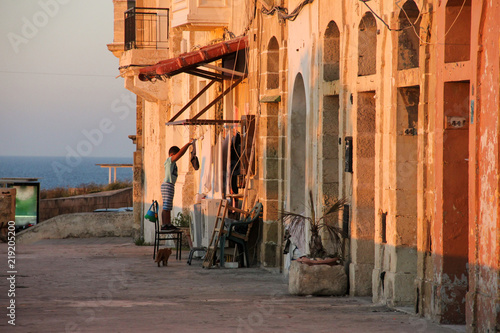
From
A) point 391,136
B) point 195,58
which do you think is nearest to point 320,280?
point 391,136

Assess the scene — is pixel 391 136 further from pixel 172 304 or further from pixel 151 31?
pixel 151 31

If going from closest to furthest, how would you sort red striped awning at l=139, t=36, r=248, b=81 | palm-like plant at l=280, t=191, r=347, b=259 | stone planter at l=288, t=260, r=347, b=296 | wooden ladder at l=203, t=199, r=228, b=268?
stone planter at l=288, t=260, r=347, b=296 < palm-like plant at l=280, t=191, r=347, b=259 < wooden ladder at l=203, t=199, r=228, b=268 < red striped awning at l=139, t=36, r=248, b=81

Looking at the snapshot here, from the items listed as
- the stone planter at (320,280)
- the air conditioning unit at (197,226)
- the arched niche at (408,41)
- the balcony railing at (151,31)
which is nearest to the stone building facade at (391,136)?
the arched niche at (408,41)

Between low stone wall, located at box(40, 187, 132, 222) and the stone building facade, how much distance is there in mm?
17259

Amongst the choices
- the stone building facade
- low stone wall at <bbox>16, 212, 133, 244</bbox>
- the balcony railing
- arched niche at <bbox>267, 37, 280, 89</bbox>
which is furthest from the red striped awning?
low stone wall at <bbox>16, 212, 133, 244</bbox>

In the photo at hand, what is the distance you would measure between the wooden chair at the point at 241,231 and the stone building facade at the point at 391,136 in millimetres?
258

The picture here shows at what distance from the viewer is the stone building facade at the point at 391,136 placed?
823cm

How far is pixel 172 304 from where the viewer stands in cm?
1064

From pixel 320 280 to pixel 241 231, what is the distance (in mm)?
4515

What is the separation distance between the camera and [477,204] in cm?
827

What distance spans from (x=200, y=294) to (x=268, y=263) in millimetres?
3660

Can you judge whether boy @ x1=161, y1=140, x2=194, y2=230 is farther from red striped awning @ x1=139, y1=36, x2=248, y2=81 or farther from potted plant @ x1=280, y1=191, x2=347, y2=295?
potted plant @ x1=280, y1=191, x2=347, y2=295

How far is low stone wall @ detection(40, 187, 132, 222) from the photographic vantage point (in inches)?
1310

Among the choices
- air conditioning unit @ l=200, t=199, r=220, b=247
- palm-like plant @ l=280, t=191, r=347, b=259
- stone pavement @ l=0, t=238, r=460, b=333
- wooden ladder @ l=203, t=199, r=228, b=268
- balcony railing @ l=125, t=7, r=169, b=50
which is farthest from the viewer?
balcony railing @ l=125, t=7, r=169, b=50
